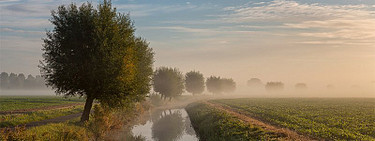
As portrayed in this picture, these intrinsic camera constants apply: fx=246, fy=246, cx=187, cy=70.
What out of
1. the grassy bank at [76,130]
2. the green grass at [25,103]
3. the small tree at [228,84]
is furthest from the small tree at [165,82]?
the small tree at [228,84]

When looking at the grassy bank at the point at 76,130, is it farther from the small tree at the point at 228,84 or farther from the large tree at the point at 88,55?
the small tree at the point at 228,84

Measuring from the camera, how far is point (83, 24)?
27141 mm

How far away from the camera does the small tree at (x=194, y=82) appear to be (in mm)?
132125

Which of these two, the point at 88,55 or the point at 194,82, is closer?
the point at 88,55

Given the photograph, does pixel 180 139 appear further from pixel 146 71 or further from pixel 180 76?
pixel 180 76

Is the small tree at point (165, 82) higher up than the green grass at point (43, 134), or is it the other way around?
the small tree at point (165, 82)

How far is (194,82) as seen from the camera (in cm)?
13212

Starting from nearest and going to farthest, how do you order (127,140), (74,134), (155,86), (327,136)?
1. (74,134)
2. (327,136)
3. (127,140)
4. (155,86)

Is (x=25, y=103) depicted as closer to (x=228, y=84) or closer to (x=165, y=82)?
(x=165, y=82)

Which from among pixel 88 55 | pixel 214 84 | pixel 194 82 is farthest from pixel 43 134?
pixel 214 84

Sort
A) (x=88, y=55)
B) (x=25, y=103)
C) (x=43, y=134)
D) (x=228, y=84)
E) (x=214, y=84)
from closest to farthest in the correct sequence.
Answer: (x=43, y=134) < (x=88, y=55) < (x=25, y=103) < (x=214, y=84) < (x=228, y=84)

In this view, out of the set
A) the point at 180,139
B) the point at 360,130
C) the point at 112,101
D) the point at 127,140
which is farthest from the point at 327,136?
the point at 112,101

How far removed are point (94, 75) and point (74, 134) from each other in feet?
23.7

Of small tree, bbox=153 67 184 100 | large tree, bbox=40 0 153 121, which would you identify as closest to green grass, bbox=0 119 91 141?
large tree, bbox=40 0 153 121
